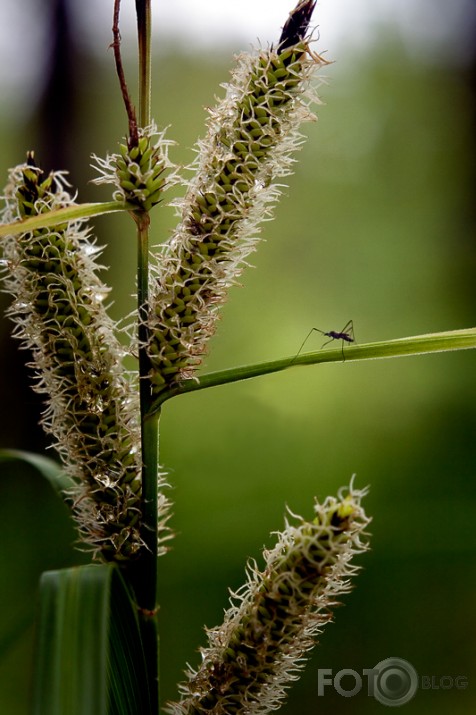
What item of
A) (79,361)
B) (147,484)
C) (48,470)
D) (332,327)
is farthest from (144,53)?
(332,327)

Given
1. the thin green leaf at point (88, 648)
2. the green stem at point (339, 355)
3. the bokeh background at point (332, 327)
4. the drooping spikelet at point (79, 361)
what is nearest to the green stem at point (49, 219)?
the drooping spikelet at point (79, 361)

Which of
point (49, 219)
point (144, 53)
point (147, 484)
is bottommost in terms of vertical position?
point (147, 484)

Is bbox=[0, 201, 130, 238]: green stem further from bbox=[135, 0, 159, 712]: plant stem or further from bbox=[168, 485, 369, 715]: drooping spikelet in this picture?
bbox=[168, 485, 369, 715]: drooping spikelet

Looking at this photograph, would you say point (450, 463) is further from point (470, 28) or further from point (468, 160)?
point (470, 28)

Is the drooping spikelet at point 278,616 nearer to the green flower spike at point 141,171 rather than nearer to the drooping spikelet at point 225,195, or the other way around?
the drooping spikelet at point 225,195

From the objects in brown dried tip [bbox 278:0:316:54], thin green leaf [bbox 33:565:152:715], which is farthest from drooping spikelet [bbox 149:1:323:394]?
thin green leaf [bbox 33:565:152:715]

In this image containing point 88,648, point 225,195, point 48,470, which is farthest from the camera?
point 48,470

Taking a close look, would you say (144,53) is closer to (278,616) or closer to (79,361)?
(79,361)
